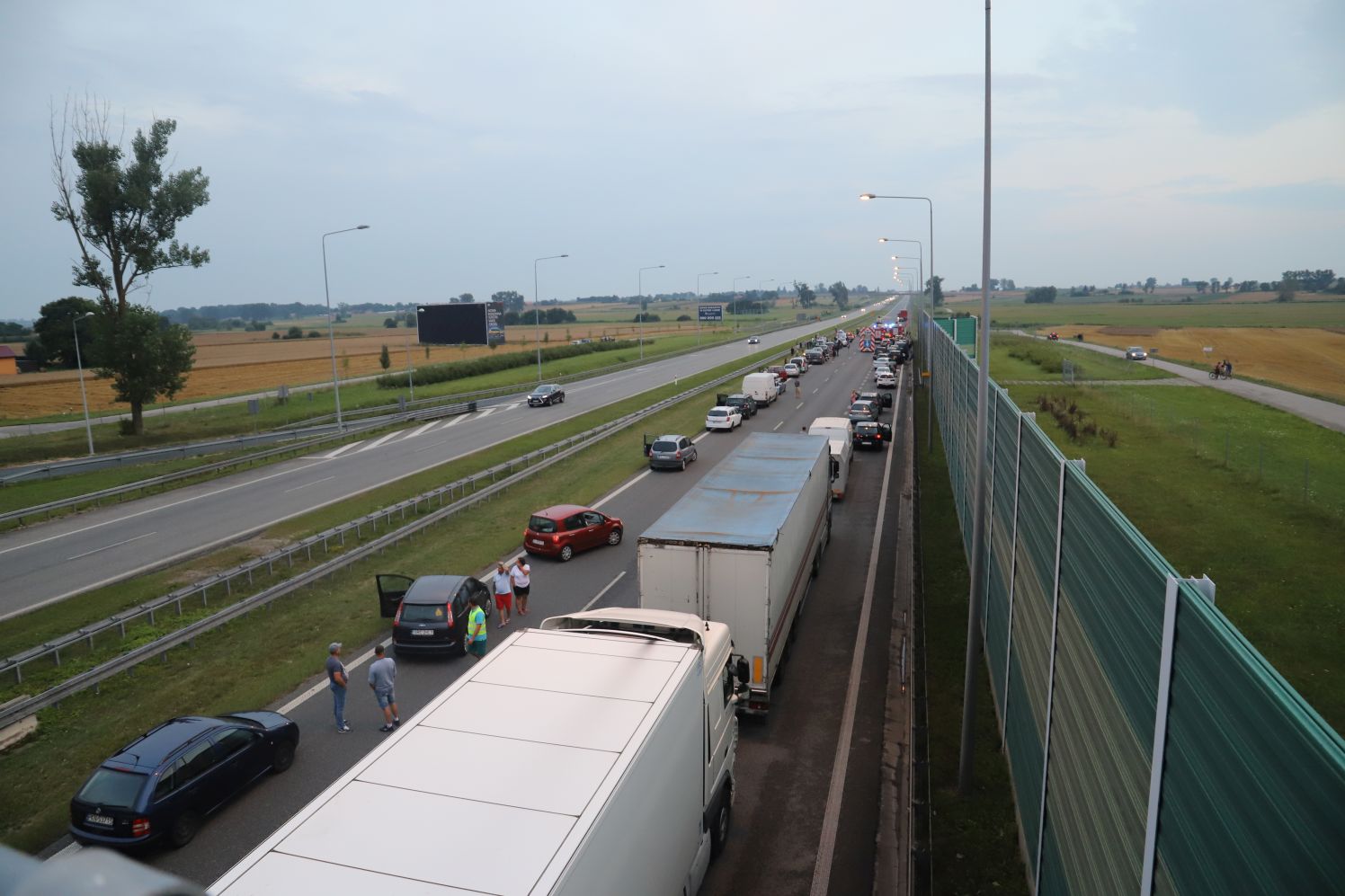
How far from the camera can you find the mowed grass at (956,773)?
999cm

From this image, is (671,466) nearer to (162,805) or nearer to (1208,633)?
(162,805)

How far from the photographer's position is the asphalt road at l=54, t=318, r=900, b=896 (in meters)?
10.5

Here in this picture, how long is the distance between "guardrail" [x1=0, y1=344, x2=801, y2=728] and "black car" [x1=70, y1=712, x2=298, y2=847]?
4.12m

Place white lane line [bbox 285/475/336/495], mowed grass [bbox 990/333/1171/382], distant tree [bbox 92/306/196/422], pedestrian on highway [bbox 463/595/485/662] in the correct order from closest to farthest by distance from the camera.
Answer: pedestrian on highway [bbox 463/595/485/662]
white lane line [bbox 285/475/336/495]
distant tree [bbox 92/306/196/422]
mowed grass [bbox 990/333/1171/382]

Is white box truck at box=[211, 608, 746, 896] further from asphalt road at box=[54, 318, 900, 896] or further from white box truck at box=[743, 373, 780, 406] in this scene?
white box truck at box=[743, 373, 780, 406]

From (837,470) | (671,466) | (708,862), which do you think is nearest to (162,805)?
(708,862)

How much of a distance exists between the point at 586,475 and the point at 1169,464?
21988 mm

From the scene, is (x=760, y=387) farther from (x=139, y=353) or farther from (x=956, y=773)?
(x=956, y=773)

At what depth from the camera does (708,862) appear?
1009 cm

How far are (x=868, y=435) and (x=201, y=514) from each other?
26.1 metres

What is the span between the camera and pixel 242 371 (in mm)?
98438

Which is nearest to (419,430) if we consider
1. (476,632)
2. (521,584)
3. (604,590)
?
(604,590)

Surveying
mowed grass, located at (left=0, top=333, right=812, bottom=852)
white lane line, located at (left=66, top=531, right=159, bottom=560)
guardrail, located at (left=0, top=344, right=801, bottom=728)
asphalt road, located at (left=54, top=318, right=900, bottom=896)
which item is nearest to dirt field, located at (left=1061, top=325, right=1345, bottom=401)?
asphalt road, located at (left=54, top=318, right=900, bottom=896)

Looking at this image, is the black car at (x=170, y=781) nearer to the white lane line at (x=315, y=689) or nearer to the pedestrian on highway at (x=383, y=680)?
the pedestrian on highway at (x=383, y=680)
